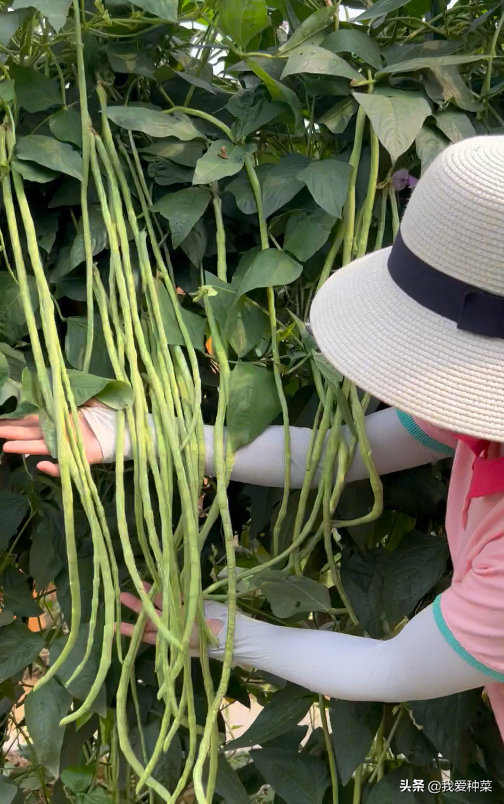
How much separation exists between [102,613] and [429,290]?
0.44 metres

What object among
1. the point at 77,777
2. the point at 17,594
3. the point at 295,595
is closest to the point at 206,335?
the point at 295,595

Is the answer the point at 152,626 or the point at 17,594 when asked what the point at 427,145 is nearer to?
the point at 152,626

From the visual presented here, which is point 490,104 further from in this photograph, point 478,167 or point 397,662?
point 397,662

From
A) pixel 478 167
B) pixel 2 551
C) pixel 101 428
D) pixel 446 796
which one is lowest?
pixel 446 796

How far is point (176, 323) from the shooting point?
0.69 m

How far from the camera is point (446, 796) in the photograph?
774 mm

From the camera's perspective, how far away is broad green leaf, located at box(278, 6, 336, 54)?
27.8 inches

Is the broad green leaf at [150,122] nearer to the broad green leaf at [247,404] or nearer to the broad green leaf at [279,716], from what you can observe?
the broad green leaf at [247,404]

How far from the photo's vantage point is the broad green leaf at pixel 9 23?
66 centimetres

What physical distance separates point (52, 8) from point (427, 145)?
34 cm

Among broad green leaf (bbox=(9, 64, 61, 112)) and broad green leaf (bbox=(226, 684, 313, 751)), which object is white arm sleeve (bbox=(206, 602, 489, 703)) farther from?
broad green leaf (bbox=(9, 64, 61, 112))

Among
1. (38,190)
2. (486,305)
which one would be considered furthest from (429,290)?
(38,190)

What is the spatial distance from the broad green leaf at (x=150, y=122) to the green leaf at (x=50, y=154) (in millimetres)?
50

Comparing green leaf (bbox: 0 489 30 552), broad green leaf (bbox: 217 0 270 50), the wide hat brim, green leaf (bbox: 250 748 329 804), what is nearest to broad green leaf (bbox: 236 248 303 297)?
the wide hat brim
